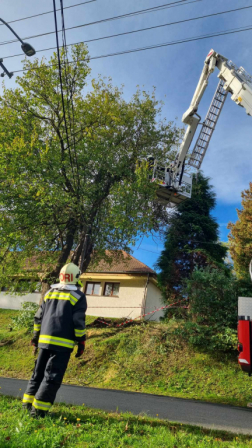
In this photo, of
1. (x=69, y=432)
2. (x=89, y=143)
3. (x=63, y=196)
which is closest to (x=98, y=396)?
(x=69, y=432)

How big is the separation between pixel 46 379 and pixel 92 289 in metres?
19.0

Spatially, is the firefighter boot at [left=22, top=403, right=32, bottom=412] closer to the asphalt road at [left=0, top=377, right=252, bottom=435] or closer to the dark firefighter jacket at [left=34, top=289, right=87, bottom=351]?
the dark firefighter jacket at [left=34, top=289, right=87, bottom=351]

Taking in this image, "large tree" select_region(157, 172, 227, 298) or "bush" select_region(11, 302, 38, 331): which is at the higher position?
"large tree" select_region(157, 172, 227, 298)

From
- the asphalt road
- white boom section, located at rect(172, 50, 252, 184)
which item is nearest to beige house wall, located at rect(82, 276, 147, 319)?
white boom section, located at rect(172, 50, 252, 184)

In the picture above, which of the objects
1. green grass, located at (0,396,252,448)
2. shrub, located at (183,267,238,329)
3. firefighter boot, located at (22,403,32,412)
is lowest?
green grass, located at (0,396,252,448)

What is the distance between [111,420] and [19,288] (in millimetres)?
13176

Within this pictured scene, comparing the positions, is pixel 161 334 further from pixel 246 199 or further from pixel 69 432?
pixel 246 199

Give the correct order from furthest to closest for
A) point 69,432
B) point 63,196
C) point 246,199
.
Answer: point 246,199 → point 63,196 → point 69,432

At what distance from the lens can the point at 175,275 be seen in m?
16.9

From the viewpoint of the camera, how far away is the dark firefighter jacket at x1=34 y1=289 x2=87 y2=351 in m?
3.84

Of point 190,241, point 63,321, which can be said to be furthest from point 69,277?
point 190,241

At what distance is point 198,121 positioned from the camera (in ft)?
46.7

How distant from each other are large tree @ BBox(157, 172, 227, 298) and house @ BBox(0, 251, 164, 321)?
2.49 meters

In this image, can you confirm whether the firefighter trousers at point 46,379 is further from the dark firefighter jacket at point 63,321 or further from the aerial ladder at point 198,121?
the aerial ladder at point 198,121
